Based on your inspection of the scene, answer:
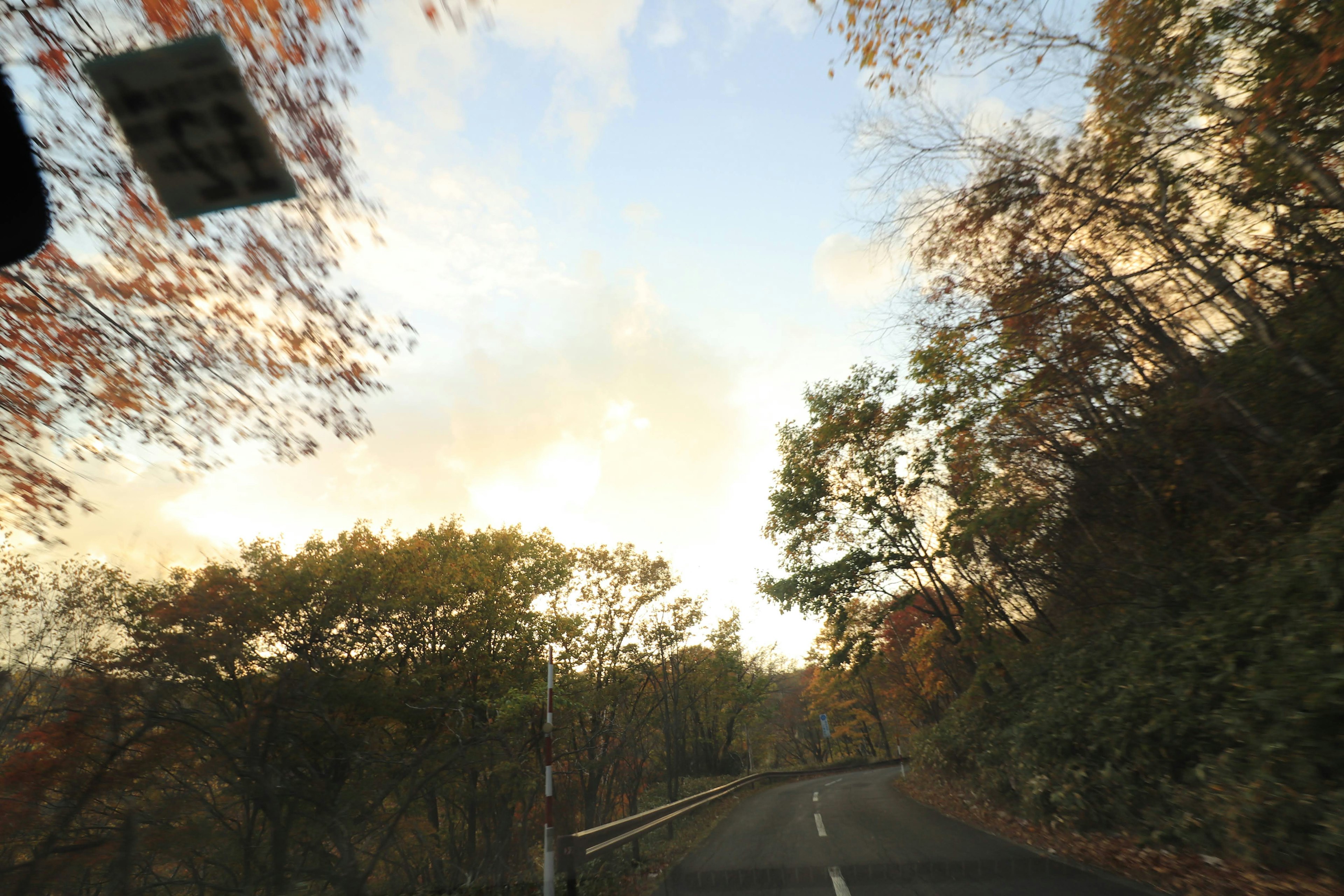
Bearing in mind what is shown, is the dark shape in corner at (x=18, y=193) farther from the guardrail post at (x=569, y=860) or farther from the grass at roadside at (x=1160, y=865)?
the grass at roadside at (x=1160, y=865)

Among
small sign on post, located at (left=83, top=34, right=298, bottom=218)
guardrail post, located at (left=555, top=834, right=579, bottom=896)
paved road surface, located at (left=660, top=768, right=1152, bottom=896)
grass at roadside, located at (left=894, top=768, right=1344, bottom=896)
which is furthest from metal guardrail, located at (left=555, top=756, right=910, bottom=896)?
small sign on post, located at (left=83, top=34, right=298, bottom=218)

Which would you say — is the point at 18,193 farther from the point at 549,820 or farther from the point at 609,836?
the point at 609,836

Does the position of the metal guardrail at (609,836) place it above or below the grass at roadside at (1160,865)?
above

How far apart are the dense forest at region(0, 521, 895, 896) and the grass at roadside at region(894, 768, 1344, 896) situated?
21.7 feet

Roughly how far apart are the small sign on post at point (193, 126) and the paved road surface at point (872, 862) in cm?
770

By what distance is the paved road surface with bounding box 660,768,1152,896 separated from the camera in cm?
536

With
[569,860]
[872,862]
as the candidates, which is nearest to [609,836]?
[569,860]

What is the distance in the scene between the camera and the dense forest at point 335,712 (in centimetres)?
644

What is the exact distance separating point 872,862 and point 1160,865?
111 inches

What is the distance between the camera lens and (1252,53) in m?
6.49

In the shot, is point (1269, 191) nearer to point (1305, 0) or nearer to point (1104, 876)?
point (1305, 0)

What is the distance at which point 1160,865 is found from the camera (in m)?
5.20

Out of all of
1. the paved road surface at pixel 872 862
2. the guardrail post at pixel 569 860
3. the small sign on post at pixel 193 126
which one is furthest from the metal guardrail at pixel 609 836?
the small sign on post at pixel 193 126

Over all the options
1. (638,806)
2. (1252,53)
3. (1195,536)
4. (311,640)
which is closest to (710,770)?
(638,806)
